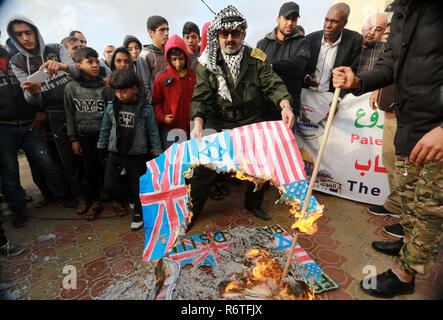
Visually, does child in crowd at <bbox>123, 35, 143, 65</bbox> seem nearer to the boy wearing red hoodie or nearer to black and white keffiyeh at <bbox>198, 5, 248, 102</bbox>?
the boy wearing red hoodie

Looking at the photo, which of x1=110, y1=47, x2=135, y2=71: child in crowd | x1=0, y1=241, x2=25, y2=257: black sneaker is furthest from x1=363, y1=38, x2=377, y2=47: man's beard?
x1=0, y1=241, x2=25, y2=257: black sneaker

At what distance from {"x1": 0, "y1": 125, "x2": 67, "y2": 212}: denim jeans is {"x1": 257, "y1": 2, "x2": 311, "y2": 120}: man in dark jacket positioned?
3.76 meters

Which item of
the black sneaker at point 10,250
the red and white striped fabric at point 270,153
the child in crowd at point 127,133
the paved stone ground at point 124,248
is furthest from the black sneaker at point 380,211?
the black sneaker at point 10,250

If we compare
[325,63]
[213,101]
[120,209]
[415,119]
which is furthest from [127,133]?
[325,63]

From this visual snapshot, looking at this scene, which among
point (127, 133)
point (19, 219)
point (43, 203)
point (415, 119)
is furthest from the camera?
point (43, 203)

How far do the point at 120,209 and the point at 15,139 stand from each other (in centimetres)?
180

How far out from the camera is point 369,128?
3.62m

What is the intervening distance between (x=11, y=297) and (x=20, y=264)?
54 centimetres

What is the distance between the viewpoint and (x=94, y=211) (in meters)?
3.52

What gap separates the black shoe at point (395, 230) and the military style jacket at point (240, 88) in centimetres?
240

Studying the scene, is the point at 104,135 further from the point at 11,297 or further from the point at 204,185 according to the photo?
the point at 11,297

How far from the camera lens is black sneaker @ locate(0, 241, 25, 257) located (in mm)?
2750

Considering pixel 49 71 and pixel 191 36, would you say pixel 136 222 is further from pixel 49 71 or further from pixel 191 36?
pixel 191 36

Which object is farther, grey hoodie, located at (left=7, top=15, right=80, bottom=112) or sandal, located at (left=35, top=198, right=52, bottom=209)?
sandal, located at (left=35, top=198, right=52, bottom=209)
